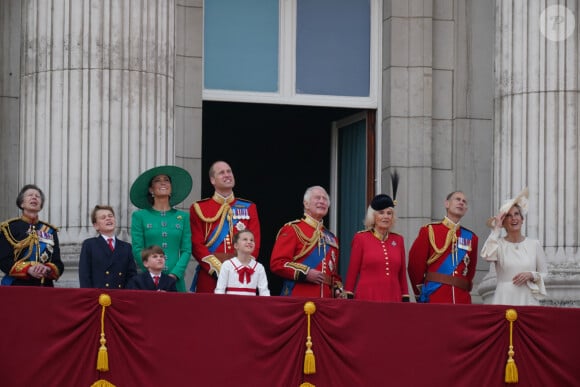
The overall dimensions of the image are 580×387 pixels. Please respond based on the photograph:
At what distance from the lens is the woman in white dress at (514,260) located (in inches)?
759

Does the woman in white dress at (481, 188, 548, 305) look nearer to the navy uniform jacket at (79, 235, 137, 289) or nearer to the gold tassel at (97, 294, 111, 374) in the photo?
the navy uniform jacket at (79, 235, 137, 289)

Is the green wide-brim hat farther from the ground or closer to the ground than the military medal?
farther from the ground

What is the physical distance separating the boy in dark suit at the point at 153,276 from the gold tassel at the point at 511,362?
341 cm

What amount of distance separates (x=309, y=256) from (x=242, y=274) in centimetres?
122

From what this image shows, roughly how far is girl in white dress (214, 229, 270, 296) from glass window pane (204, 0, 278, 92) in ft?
15.4

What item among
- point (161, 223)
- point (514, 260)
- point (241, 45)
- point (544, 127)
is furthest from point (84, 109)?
point (544, 127)

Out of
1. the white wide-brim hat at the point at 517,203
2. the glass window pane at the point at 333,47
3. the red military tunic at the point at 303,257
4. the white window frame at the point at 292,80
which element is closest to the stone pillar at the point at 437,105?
the white window frame at the point at 292,80

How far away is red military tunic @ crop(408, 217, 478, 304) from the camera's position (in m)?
19.9

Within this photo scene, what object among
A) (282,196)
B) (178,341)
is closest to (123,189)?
(178,341)

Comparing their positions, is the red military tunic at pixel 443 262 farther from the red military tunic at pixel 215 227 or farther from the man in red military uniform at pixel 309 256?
the red military tunic at pixel 215 227

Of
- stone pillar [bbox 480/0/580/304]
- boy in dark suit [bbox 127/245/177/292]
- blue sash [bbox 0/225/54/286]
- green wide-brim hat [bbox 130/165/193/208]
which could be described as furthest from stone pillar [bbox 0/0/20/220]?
stone pillar [bbox 480/0/580/304]

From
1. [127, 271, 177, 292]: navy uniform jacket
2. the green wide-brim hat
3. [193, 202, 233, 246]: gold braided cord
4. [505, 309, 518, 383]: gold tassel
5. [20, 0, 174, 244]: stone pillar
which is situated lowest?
[505, 309, 518, 383]: gold tassel

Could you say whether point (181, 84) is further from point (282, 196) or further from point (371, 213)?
point (282, 196)

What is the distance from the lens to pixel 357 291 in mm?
19375
